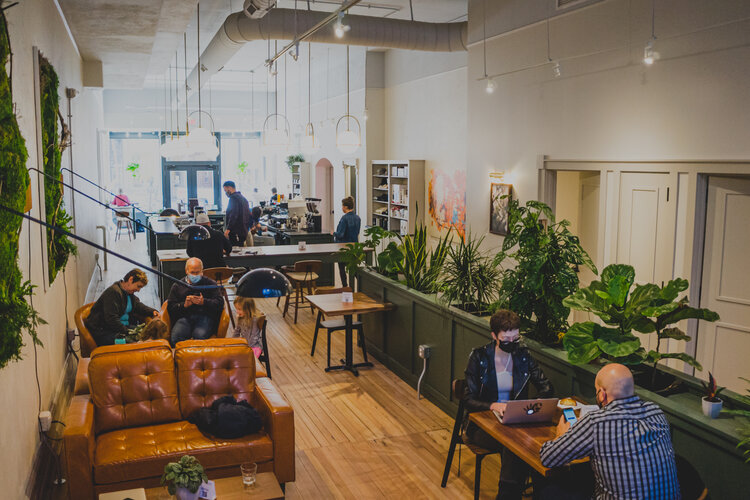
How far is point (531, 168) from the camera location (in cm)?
785

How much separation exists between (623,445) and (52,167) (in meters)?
5.12

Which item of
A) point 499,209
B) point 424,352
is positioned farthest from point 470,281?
point 499,209

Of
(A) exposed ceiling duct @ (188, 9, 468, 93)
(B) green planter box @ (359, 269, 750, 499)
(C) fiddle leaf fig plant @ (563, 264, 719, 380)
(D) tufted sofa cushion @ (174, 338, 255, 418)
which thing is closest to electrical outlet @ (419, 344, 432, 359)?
(B) green planter box @ (359, 269, 750, 499)

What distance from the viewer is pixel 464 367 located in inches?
232

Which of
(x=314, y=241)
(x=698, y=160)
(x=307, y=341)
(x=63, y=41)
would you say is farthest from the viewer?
(x=314, y=241)

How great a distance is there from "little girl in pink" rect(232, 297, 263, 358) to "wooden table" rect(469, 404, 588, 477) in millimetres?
2731

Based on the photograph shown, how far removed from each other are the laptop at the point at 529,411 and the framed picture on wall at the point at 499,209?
4391mm

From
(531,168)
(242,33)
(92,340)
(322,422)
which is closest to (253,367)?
(322,422)

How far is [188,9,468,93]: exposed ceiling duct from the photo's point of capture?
27.4 feet

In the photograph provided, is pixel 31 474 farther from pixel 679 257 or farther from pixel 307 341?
pixel 679 257

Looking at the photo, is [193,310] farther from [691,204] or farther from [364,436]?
[691,204]

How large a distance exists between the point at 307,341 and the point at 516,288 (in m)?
4.22

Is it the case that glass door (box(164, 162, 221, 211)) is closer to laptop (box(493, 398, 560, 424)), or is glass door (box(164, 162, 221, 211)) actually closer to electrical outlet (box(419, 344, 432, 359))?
electrical outlet (box(419, 344, 432, 359))

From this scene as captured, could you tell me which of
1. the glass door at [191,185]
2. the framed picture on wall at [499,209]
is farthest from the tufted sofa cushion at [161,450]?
the glass door at [191,185]
